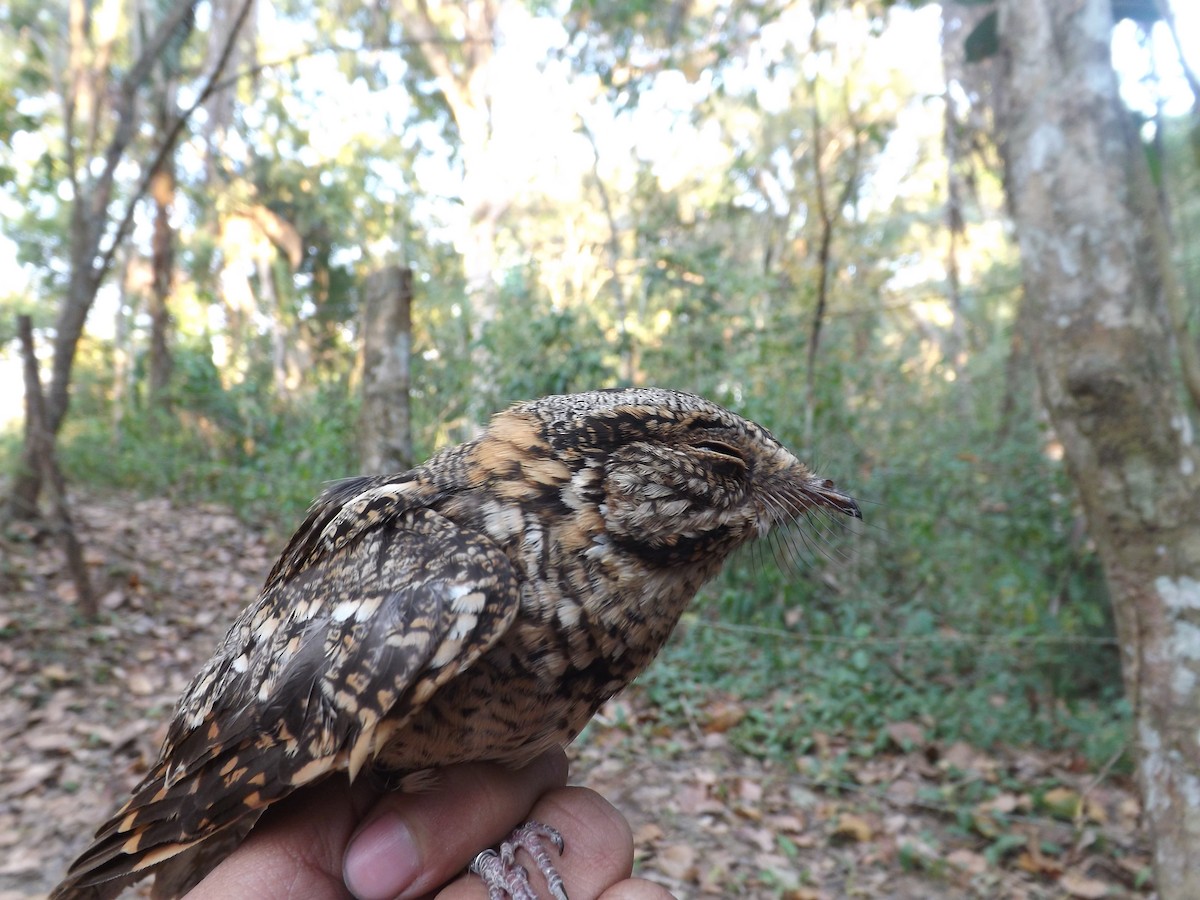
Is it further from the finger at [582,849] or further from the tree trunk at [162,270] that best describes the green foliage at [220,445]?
the finger at [582,849]

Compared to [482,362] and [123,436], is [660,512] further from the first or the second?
[123,436]

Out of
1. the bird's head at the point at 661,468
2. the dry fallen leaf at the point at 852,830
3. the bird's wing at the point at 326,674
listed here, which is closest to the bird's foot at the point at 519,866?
the bird's wing at the point at 326,674

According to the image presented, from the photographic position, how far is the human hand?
179 centimetres

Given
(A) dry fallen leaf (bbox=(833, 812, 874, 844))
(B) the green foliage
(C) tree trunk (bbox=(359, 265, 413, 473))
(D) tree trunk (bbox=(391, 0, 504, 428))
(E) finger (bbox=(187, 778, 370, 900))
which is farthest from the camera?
(D) tree trunk (bbox=(391, 0, 504, 428))

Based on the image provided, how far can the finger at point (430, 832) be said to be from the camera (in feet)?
5.92

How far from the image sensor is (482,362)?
693 cm

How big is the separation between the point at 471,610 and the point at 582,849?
0.84 m

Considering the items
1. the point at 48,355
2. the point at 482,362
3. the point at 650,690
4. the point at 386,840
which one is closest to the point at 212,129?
the point at 48,355

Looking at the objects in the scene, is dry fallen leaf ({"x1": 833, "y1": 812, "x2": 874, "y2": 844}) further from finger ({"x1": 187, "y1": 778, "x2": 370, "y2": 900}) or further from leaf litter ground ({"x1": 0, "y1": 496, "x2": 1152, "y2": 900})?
finger ({"x1": 187, "y1": 778, "x2": 370, "y2": 900})

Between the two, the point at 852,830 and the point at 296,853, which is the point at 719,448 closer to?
the point at 296,853

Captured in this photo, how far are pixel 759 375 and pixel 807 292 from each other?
0.83m

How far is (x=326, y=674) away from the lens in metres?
1.56

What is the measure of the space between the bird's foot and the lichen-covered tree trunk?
2414mm

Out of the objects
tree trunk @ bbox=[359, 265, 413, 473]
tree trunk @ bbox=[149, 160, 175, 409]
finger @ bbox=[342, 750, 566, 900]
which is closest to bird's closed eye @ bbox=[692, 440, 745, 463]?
finger @ bbox=[342, 750, 566, 900]
